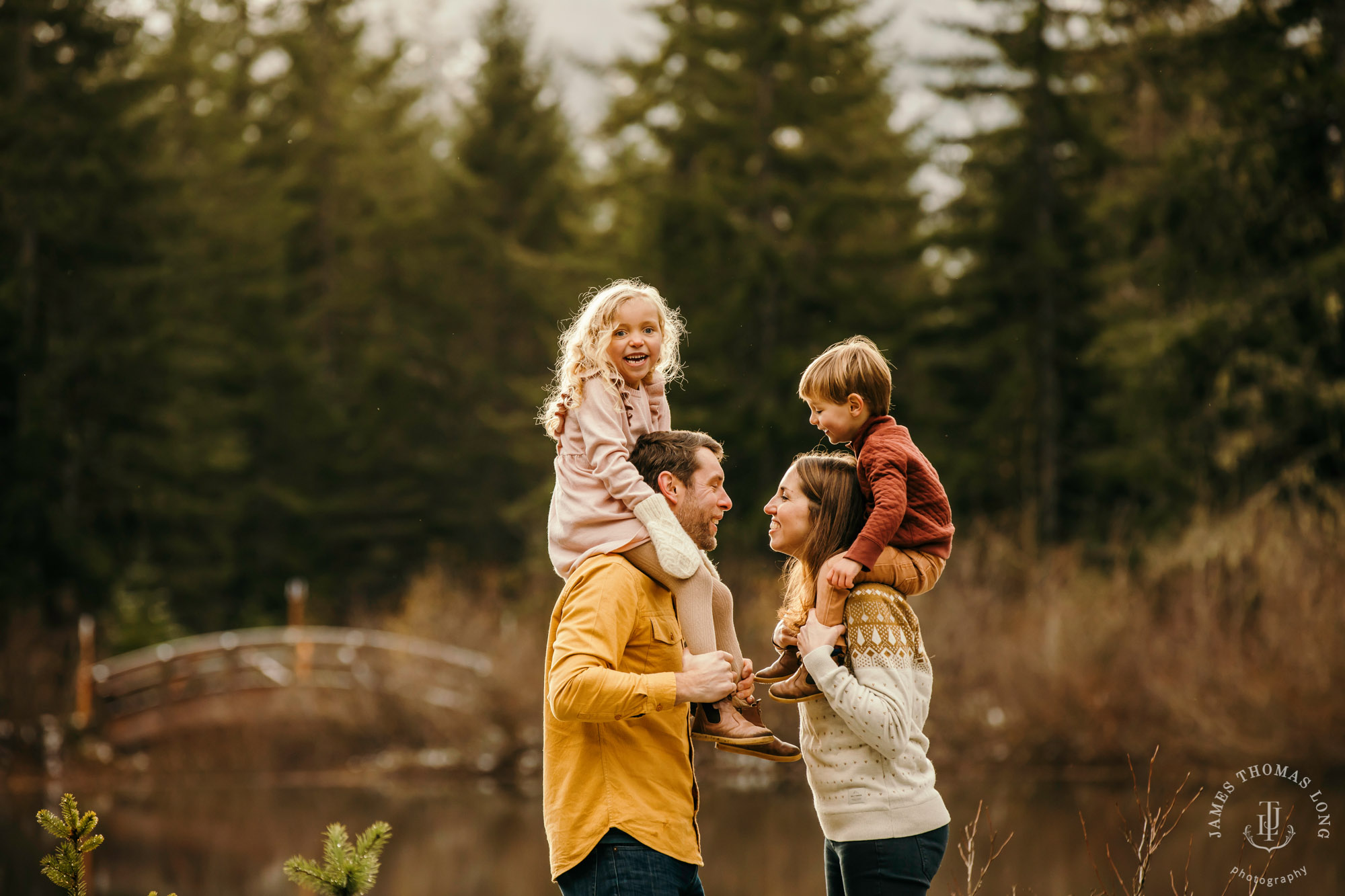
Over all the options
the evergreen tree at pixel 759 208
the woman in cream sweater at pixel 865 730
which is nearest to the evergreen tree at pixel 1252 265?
the evergreen tree at pixel 759 208

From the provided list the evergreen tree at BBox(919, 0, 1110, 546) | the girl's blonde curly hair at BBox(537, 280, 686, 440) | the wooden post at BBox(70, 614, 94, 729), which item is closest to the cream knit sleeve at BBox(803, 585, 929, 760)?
the girl's blonde curly hair at BBox(537, 280, 686, 440)

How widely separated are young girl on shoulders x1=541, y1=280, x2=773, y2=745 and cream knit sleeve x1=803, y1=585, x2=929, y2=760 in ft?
0.70

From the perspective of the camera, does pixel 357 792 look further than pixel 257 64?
No

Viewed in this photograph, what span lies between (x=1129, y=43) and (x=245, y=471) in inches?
737

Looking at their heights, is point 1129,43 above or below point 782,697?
above

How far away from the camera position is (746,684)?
304 centimetres

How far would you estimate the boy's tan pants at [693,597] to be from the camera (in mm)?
3016

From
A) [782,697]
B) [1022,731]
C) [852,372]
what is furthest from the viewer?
[1022,731]

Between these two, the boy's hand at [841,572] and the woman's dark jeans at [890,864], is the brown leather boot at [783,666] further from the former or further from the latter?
the woman's dark jeans at [890,864]

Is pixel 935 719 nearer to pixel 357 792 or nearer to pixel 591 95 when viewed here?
pixel 357 792

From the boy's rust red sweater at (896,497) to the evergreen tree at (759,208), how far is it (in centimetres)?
1842

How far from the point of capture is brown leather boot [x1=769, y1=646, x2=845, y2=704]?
3008 mm

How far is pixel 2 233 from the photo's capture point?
2217cm

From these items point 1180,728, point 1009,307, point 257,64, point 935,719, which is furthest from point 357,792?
point 257,64
